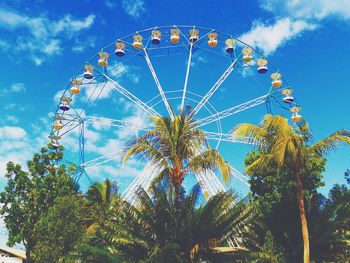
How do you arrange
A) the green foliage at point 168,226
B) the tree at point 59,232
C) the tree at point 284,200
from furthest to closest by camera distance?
the tree at point 59,232 → the tree at point 284,200 → the green foliage at point 168,226

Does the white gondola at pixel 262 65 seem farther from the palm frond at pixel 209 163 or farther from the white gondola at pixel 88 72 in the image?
the palm frond at pixel 209 163

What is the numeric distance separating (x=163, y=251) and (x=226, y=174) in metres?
3.32

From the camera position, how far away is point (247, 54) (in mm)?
26641

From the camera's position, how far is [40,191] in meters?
25.7

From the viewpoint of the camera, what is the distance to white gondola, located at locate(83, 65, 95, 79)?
91.4 feet

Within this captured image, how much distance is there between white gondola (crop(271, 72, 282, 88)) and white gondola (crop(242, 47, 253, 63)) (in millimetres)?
1976

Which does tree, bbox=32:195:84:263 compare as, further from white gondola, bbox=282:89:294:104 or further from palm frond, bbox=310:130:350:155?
white gondola, bbox=282:89:294:104

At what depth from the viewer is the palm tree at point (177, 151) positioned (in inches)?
551

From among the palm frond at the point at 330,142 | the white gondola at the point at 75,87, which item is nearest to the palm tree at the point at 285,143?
the palm frond at the point at 330,142

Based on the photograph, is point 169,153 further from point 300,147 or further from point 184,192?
point 300,147

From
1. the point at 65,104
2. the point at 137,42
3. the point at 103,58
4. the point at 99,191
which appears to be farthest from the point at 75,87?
the point at 99,191

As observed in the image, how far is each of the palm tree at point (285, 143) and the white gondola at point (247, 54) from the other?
12252 millimetres

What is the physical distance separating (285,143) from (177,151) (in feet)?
11.5

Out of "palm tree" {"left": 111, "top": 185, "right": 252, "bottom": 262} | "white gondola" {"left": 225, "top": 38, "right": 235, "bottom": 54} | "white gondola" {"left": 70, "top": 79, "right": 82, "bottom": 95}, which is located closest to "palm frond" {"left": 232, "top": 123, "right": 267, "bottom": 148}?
"palm tree" {"left": 111, "top": 185, "right": 252, "bottom": 262}
